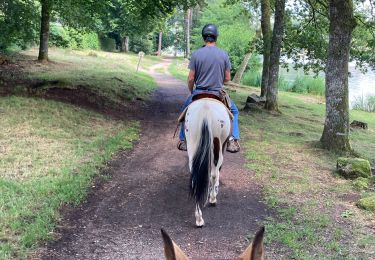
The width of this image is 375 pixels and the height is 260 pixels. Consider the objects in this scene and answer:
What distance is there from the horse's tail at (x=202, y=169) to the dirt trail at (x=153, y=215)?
579 mm

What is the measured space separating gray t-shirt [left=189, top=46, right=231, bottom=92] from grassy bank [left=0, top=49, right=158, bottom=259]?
256 centimetres

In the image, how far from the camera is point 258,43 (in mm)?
20891

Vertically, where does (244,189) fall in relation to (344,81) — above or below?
below

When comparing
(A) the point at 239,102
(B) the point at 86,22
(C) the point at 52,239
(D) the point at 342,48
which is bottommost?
(C) the point at 52,239

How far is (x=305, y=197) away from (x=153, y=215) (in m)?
2.80

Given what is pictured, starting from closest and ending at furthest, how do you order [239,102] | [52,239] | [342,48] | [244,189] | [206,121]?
[52,239] < [206,121] < [244,189] < [342,48] < [239,102]

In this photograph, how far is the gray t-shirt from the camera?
6551 millimetres

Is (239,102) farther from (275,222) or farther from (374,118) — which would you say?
(275,222)

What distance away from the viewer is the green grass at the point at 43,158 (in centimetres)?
548

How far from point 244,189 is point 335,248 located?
248cm

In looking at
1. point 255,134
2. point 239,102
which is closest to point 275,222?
point 255,134

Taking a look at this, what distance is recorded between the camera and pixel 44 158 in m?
8.17

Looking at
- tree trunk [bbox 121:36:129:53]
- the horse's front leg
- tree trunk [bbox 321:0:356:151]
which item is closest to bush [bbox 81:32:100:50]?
tree trunk [bbox 121:36:129:53]

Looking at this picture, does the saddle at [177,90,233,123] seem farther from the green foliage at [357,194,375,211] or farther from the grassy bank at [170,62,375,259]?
the green foliage at [357,194,375,211]
